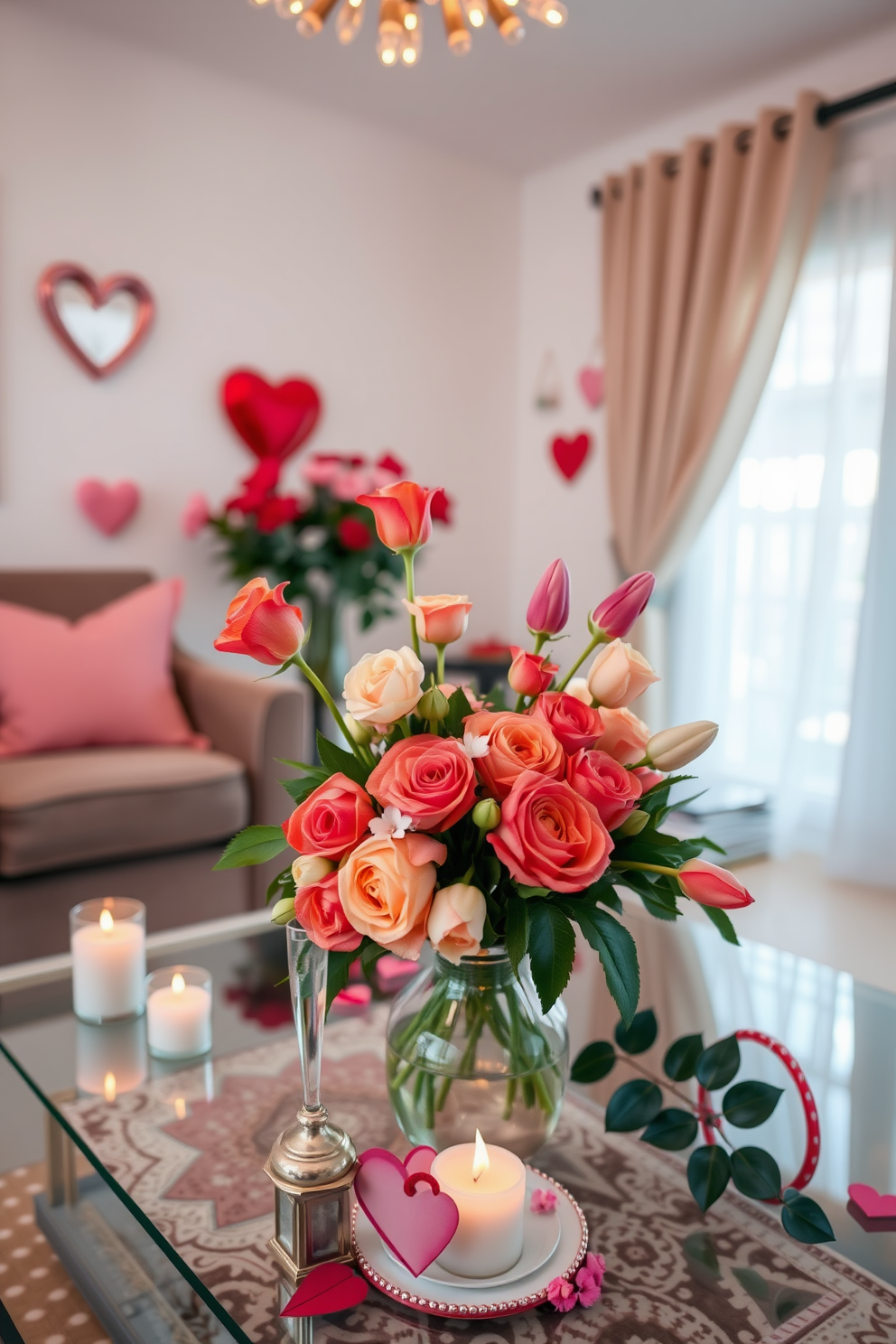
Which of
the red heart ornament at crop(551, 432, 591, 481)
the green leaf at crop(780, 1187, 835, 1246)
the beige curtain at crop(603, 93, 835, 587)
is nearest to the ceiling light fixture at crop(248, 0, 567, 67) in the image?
the beige curtain at crop(603, 93, 835, 587)

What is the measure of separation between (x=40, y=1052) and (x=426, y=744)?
2.51ft

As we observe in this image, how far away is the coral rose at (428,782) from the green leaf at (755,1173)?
0.40 meters

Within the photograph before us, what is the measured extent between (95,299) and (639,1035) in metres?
2.64

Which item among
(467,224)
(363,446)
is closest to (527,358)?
(467,224)

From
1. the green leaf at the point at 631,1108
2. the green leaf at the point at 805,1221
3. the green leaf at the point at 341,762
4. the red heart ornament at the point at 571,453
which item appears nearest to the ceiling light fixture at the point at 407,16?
the green leaf at the point at 341,762

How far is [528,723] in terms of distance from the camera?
2.43 feet

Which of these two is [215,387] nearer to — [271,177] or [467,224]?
[271,177]

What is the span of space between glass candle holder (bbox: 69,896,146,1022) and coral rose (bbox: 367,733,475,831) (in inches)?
26.3

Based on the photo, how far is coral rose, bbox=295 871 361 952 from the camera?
727 mm

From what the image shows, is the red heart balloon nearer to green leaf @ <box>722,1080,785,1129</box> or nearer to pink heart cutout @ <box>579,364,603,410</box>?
pink heart cutout @ <box>579,364,603,410</box>

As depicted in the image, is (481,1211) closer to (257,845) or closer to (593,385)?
(257,845)

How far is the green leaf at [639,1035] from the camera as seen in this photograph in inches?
37.4

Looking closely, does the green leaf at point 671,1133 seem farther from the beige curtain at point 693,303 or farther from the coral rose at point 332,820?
the beige curtain at point 693,303

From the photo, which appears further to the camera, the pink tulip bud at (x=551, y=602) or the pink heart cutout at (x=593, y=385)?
the pink heart cutout at (x=593, y=385)
